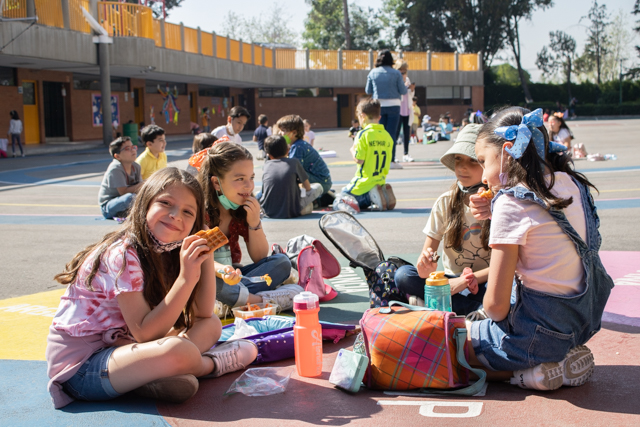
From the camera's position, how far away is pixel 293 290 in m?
5.00

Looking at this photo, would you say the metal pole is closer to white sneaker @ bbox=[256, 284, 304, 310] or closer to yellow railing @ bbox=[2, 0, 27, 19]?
yellow railing @ bbox=[2, 0, 27, 19]

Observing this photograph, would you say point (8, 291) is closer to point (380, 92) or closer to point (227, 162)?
point (227, 162)

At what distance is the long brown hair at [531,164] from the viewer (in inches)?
120

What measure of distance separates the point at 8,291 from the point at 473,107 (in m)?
50.4

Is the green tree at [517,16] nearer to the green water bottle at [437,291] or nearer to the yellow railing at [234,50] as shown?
the yellow railing at [234,50]

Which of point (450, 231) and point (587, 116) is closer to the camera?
point (450, 231)

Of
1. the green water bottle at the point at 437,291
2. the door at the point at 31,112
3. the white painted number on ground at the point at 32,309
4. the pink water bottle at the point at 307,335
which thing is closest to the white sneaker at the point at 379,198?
the white painted number on ground at the point at 32,309

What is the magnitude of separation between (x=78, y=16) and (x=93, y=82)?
731 centimetres

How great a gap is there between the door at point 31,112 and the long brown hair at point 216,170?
2670 cm

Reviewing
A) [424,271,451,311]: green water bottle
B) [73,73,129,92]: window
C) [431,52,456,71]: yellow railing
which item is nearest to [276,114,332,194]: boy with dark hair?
[424,271,451,311]: green water bottle

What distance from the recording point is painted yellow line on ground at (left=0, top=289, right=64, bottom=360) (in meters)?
4.20

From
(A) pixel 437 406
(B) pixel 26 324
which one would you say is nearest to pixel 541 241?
(A) pixel 437 406

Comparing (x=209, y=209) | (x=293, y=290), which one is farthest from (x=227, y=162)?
(x=293, y=290)

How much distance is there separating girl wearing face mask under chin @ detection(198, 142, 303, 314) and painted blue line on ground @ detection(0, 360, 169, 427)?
1.43m
